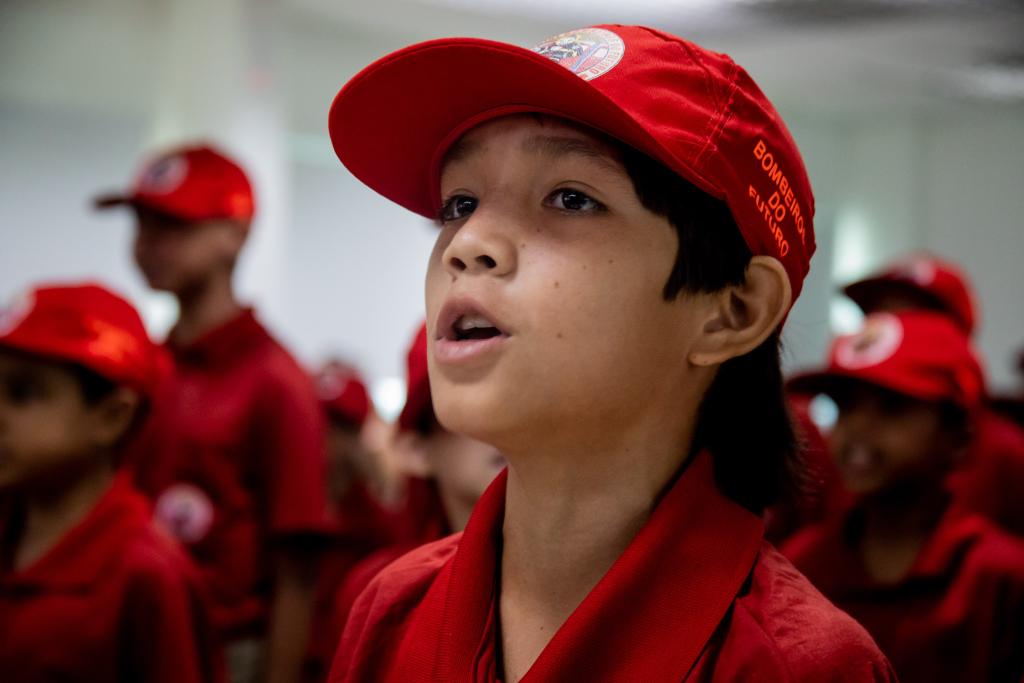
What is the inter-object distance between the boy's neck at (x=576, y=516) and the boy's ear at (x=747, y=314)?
0.07 meters

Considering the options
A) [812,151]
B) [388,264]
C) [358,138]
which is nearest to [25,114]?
[388,264]

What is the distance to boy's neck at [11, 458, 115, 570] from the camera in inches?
74.2

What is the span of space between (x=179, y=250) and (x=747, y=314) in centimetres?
198

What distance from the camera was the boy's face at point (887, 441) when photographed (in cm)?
198

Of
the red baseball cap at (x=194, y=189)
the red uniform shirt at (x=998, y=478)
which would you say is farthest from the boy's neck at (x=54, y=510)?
the red uniform shirt at (x=998, y=478)

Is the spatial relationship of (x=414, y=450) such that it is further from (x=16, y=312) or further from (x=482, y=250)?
(x=482, y=250)

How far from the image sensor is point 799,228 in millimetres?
1055

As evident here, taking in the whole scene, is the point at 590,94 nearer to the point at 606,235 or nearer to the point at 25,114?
the point at 606,235

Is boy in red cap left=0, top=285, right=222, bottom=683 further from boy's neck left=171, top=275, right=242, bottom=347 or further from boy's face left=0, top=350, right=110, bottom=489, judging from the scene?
boy's neck left=171, top=275, right=242, bottom=347

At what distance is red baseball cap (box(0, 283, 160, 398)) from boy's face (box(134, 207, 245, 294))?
2.20ft

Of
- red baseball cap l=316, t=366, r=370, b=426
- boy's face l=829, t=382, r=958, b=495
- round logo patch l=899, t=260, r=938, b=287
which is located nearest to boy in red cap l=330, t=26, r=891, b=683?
boy's face l=829, t=382, r=958, b=495

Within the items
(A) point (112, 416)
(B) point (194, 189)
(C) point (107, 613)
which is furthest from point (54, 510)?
(B) point (194, 189)

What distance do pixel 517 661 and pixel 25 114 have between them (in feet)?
20.8

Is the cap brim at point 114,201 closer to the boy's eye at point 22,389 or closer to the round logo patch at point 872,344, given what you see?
the boy's eye at point 22,389
